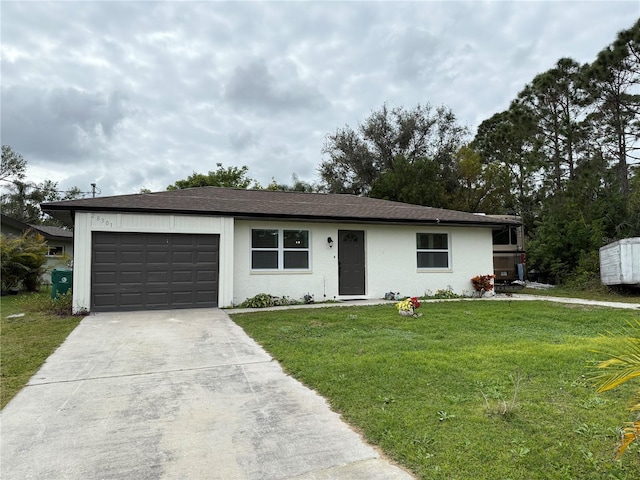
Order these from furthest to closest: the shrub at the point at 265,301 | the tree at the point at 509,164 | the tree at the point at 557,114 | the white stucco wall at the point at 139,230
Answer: the tree at the point at 509,164 → the tree at the point at 557,114 → the shrub at the point at 265,301 → the white stucco wall at the point at 139,230

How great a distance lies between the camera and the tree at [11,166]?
A: 39.2 m

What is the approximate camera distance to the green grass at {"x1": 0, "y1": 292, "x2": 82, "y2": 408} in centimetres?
477

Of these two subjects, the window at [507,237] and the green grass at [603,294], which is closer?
the green grass at [603,294]

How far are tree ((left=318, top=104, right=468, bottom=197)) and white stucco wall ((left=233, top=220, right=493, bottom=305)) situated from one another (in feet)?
58.2

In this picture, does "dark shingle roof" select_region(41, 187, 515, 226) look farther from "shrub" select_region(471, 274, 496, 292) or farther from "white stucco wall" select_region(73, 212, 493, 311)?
"shrub" select_region(471, 274, 496, 292)

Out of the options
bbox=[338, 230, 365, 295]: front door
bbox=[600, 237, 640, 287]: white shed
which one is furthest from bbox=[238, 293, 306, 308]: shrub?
bbox=[600, 237, 640, 287]: white shed

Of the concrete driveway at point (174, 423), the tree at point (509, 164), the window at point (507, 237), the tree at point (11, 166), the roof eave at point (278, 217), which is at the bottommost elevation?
the concrete driveway at point (174, 423)

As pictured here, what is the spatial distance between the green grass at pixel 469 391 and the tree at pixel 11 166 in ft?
146

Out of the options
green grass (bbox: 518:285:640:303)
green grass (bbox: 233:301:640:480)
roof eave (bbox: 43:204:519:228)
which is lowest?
green grass (bbox: 233:301:640:480)

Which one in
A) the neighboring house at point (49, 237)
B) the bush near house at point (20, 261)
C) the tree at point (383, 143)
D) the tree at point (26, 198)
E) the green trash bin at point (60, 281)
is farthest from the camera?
the tree at point (26, 198)

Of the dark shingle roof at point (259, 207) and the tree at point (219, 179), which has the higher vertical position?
the tree at point (219, 179)

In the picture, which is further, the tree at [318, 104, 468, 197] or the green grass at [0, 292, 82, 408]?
the tree at [318, 104, 468, 197]

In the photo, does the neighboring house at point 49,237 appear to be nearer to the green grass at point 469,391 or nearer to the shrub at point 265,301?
the shrub at point 265,301

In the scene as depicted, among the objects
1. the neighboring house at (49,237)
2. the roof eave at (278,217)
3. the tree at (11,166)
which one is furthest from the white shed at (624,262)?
the tree at (11,166)
